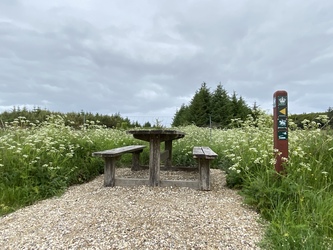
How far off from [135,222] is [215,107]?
1881cm

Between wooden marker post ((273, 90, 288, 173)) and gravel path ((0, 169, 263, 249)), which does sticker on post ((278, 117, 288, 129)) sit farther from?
gravel path ((0, 169, 263, 249))

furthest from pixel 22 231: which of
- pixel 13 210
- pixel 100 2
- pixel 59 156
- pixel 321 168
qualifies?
pixel 100 2

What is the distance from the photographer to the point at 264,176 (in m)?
2.74

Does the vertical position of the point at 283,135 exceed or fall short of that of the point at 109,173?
it exceeds it

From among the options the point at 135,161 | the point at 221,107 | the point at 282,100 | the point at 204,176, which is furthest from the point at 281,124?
the point at 221,107

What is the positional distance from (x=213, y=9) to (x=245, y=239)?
6.20 meters

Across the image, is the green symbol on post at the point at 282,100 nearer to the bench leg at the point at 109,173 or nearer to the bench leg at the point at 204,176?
the bench leg at the point at 204,176

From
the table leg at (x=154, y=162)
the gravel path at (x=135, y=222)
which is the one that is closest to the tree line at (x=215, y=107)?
the table leg at (x=154, y=162)

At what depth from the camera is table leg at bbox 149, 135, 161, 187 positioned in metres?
3.49

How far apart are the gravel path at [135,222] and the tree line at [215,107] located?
17097 mm

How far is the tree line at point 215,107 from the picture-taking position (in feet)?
65.2

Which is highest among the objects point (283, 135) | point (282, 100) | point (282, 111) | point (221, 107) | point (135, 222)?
point (221, 107)

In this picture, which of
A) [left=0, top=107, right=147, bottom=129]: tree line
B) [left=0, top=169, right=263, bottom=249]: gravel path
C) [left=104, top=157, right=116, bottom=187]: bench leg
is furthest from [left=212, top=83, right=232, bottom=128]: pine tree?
[left=0, top=169, right=263, bottom=249]: gravel path

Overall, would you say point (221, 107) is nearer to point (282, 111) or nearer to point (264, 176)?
point (282, 111)
